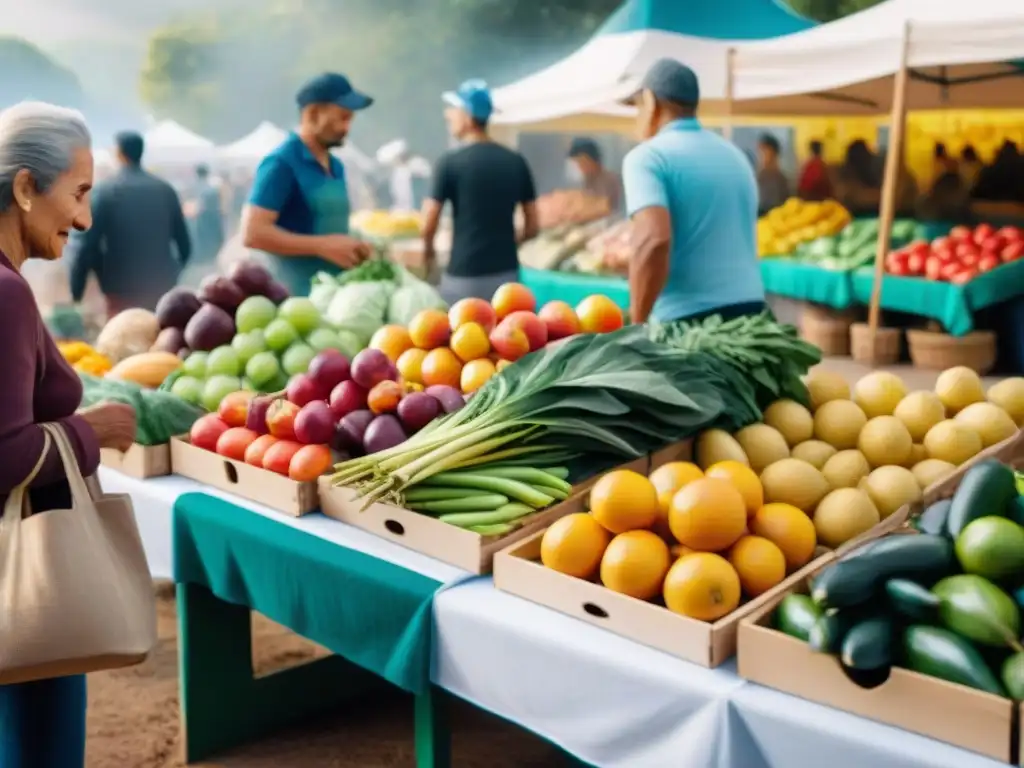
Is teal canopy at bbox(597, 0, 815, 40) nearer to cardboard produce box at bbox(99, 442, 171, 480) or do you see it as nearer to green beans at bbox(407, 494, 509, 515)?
cardboard produce box at bbox(99, 442, 171, 480)

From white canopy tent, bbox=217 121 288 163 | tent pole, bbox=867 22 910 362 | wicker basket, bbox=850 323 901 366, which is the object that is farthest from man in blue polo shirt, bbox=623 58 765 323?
white canopy tent, bbox=217 121 288 163

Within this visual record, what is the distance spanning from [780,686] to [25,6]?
19.0m

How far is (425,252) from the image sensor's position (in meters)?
5.30

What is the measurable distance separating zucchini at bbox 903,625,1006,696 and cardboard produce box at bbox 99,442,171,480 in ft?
5.94

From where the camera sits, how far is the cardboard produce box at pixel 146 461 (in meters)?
2.70

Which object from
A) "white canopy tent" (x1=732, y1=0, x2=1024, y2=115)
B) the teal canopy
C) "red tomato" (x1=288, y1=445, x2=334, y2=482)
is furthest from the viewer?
the teal canopy

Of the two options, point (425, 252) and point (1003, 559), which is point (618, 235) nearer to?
point (425, 252)

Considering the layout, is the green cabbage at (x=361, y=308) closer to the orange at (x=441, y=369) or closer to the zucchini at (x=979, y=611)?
the orange at (x=441, y=369)

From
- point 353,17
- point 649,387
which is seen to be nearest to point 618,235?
point 649,387

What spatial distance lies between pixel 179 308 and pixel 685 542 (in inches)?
80.2

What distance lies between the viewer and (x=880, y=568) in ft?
5.30

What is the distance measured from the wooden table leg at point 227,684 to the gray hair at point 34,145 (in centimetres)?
125

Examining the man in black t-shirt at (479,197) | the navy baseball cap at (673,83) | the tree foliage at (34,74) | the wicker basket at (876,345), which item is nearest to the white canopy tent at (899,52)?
the wicker basket at (876,345)

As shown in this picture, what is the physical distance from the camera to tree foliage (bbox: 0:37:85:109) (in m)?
16.8
